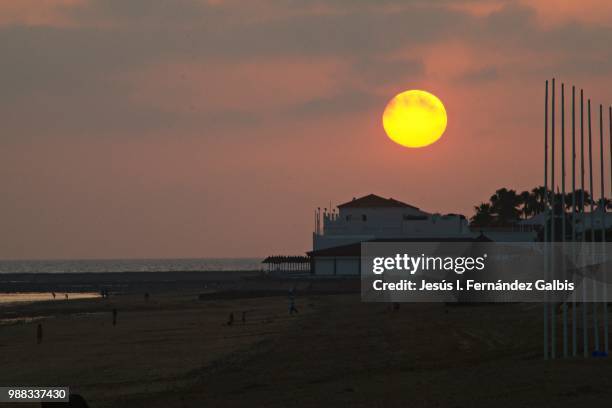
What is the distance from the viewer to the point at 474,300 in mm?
60031

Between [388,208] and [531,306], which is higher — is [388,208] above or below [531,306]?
above

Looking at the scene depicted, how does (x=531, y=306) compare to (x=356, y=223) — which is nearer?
(x=531, y=306)

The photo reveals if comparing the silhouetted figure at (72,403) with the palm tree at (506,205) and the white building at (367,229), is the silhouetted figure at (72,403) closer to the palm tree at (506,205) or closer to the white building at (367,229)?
the white building at (367,229)

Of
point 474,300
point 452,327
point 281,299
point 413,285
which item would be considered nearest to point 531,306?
point 474,300

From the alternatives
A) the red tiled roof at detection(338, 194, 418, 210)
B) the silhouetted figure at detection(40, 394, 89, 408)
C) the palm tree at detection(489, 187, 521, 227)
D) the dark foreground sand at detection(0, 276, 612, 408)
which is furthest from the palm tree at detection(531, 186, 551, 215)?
the silhouetted figure at detection(40, 394, 89, 408)

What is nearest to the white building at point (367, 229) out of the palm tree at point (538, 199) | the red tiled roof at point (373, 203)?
the red tiled roof at point (373, 203)

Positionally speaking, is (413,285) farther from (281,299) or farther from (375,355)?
(375,355)

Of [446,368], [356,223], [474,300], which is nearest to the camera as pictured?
[446,368]

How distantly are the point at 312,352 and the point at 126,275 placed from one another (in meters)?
147

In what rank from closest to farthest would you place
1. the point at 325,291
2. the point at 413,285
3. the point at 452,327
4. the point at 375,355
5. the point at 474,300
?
the point at 375,355
the point at 452,327
the point at 474,300
the point at 413,285
the point at 325,291

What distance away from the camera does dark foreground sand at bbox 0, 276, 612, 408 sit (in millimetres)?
24016

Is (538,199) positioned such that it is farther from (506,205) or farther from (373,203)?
(373,203)

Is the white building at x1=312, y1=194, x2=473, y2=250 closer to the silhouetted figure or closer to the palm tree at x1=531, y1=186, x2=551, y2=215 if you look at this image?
the palm tree at x1=531, y1=186, x2=551, y2=215

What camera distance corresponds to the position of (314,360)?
35312 mm
